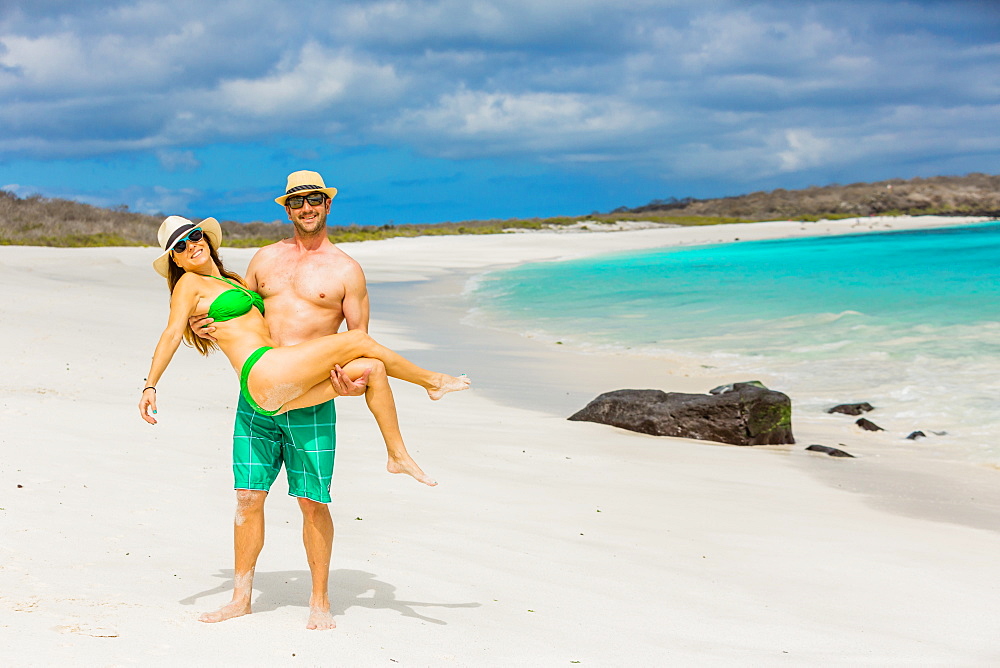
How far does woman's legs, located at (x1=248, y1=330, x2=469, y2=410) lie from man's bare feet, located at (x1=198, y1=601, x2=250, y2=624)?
998 millimetres

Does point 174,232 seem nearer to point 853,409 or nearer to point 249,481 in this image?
point 249,481

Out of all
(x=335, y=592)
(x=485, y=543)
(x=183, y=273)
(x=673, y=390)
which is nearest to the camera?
(x=183, y=273)

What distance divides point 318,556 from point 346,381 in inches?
38.6

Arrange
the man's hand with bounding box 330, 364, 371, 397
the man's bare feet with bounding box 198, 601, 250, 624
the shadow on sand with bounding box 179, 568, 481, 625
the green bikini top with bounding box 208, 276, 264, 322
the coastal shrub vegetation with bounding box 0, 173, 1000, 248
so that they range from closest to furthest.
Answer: the man's hand with bounding box 330, 364, 371, 397 → the man's bare feet with bounding box 198, 601, 250, 624 → the green bikini top with bounding box 208, 276, 264, 322 → the shadow on sand with bounding box 179, 568, 481, 625 → the coastal shrub vegetation with bounding box 0, 173, 1000, 248

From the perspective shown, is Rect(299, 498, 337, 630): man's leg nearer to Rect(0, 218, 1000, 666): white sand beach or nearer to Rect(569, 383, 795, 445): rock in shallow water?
Rect(0, 218, 1000, 666): white sand beach

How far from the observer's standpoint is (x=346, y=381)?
13.9 ft

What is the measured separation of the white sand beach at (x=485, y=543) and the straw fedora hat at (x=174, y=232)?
165 cm

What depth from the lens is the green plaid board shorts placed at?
4531 mm

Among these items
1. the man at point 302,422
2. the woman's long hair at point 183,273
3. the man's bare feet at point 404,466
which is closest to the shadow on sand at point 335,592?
the man at point 302,422

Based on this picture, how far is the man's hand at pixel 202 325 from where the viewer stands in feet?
14.8

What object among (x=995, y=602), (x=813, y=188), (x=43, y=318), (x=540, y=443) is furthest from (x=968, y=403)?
(x=813, y=188)

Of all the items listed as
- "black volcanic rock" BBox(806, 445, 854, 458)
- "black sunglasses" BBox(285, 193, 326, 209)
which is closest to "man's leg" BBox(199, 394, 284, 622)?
"black sunglasses" BBox(285, 193, 326, 209)

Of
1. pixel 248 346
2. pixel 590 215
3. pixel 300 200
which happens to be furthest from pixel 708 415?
pixel 590 215

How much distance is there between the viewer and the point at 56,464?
666 centimetres
